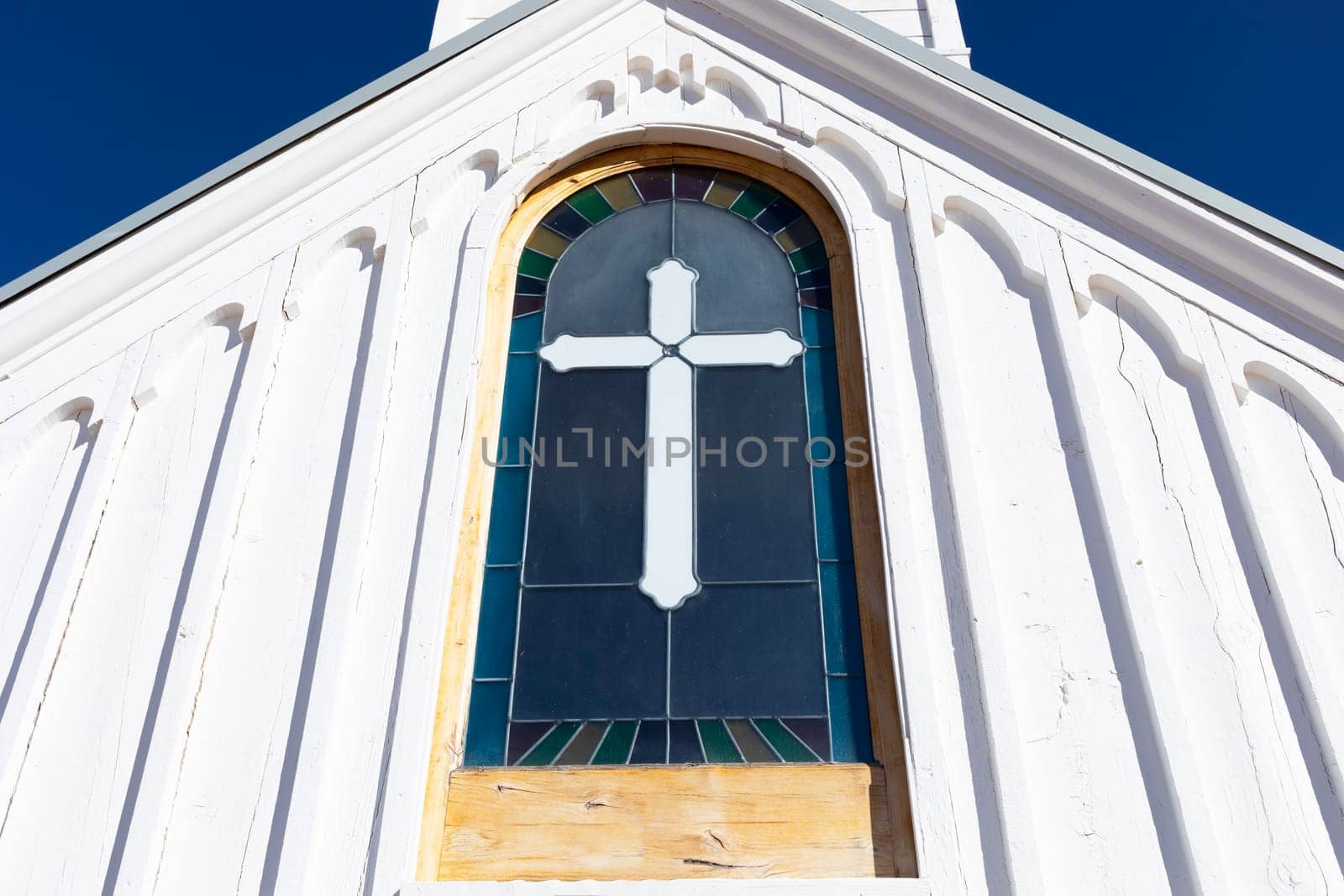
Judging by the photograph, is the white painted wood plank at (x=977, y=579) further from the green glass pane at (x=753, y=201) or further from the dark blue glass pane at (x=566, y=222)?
the dark blue glass pane at (x=566, y=222)

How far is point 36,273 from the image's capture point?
461 centimetres

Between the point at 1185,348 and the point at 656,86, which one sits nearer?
A: the point at 1185,348

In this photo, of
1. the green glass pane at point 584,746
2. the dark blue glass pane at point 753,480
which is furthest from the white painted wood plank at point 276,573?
the dark blue glass pane at point 753,480

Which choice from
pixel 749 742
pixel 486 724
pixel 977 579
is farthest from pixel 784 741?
pixel 486 724

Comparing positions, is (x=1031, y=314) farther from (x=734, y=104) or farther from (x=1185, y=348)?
(x=734, y=104)

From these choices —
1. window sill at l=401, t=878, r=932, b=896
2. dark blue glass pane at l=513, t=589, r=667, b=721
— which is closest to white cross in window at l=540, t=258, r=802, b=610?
dark blue glass pane at l=513, t=589, r=667, b=721

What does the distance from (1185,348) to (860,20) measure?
82.2 inches

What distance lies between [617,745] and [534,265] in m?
2.12

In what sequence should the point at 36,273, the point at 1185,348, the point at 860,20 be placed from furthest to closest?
1. the point at 860,20
2. the point at 36,273
3. the point at 1185,348

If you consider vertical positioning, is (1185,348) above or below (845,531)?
above

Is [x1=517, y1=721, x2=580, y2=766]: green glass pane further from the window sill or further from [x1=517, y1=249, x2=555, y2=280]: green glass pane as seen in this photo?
[x1=517, y1=249, x2=555, y2=280]: green glass pane

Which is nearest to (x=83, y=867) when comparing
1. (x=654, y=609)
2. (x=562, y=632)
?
(x=562, y=632)

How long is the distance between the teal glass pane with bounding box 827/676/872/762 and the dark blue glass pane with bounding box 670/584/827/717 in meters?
0.04

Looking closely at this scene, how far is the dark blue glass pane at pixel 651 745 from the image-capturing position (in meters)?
3.64
